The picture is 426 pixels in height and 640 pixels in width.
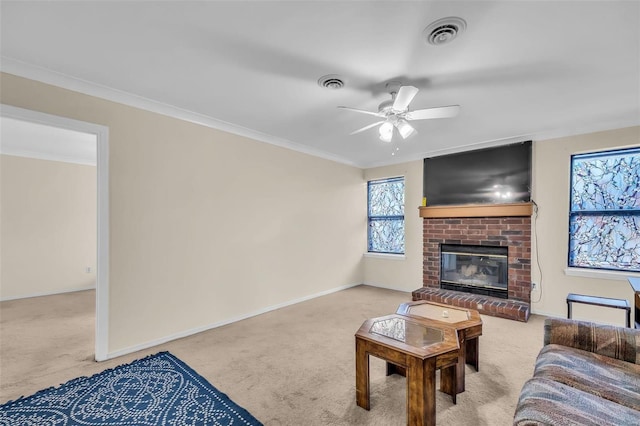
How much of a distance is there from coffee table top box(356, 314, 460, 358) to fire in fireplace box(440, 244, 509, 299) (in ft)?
8.63

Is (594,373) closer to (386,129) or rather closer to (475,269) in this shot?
(386,129)

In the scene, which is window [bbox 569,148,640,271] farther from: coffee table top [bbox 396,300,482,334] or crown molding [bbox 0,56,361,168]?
crown molding [bbox 0,56,361,168]

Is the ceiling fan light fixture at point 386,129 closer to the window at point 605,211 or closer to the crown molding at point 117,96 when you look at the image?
the crown molding at point 117,96

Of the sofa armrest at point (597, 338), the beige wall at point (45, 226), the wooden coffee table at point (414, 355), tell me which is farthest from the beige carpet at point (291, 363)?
the beige wall at point (45, 226)

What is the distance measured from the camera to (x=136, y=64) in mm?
2217

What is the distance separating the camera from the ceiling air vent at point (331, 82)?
236cm

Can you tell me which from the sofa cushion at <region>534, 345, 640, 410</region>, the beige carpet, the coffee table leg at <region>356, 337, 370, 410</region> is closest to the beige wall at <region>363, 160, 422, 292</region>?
the beige carpet

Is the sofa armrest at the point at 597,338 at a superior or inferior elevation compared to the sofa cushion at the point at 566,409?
superior

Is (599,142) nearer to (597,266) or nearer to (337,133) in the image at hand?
(597,266)

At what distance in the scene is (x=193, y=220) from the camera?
328 centimetres

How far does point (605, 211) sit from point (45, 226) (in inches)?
335

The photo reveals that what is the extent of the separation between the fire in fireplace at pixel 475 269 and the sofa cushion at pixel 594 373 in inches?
102

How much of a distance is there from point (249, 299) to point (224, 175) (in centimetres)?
166

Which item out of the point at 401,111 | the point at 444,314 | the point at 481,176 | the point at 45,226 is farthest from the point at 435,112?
the point at 45,226
